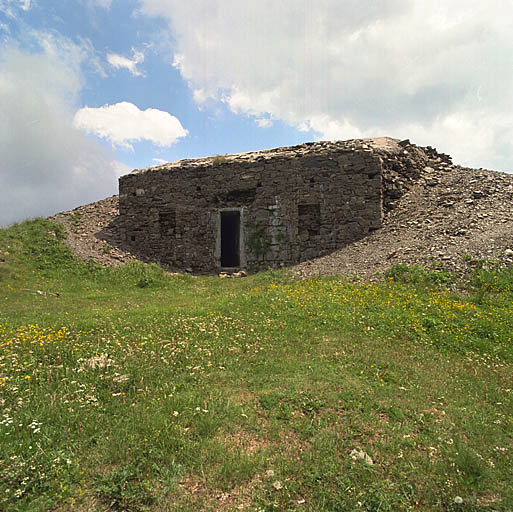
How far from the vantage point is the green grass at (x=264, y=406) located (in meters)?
3.10

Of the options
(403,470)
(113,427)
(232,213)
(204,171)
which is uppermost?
(204,171)

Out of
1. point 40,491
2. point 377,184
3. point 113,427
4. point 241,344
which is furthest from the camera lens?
point 377,184

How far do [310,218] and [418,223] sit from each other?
4790 mm

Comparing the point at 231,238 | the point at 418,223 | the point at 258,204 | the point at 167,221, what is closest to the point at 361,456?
the point at 418,223

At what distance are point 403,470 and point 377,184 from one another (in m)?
14.4

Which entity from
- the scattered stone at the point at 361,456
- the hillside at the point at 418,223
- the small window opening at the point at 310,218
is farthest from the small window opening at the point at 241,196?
the scattered stone at the point at 361,456

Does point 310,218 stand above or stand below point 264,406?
above

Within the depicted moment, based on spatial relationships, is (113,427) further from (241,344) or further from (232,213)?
(232,213)

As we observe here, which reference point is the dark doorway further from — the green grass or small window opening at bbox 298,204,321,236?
the green grass

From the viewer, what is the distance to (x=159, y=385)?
4840 millimetres

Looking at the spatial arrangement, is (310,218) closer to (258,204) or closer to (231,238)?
(258,204)

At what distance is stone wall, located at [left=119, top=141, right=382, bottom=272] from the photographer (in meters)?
16.4

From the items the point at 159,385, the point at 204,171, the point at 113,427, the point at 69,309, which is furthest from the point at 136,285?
the point at 113,427

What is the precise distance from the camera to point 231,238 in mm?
20531
